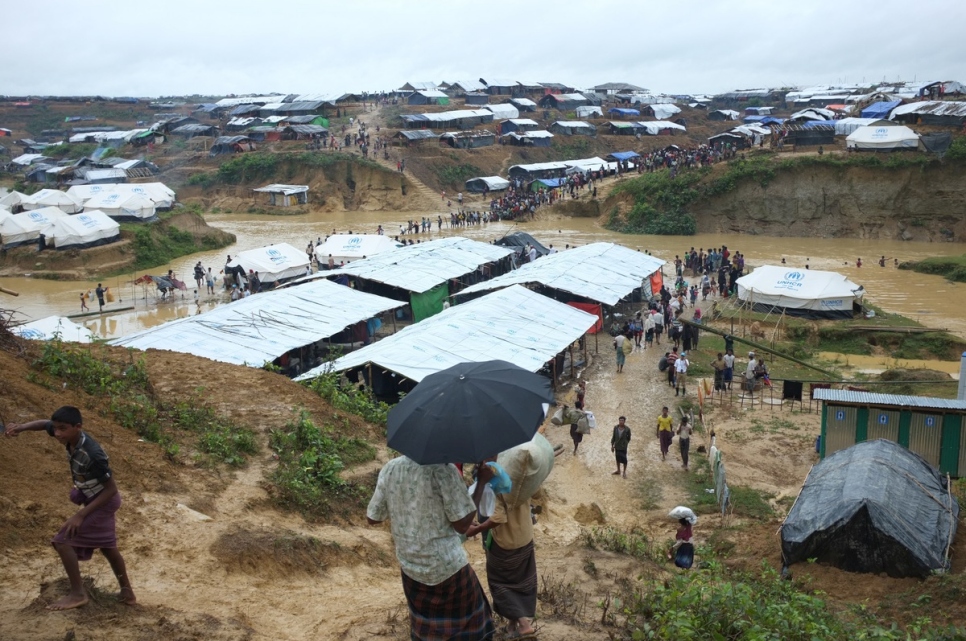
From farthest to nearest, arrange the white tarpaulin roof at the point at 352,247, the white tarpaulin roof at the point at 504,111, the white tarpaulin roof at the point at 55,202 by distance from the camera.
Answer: the white tarpaulin roof at the point at 504,111 → the white tarpaulin roof at the point at 55,202 → the white tarpaulin roof at the point at 352,247

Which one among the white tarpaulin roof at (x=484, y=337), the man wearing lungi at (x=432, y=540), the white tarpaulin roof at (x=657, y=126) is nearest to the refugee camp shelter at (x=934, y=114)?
the white tarpaulin roof at (x=657, y=126)

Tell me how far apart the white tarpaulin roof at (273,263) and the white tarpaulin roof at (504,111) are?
42.4 m

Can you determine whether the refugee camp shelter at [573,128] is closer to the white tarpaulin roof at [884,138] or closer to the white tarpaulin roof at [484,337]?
the white tarpaulin roof at [884,138]

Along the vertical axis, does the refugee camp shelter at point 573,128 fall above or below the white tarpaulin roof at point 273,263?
above

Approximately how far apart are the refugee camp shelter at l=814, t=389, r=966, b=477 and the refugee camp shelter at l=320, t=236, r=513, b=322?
1262 centimetres

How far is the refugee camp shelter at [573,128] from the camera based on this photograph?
65.8 meters

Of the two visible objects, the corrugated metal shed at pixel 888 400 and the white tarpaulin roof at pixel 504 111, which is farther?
the white tarpaulin roof at pixel 504 111

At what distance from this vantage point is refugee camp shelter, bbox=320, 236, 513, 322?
2309 cm

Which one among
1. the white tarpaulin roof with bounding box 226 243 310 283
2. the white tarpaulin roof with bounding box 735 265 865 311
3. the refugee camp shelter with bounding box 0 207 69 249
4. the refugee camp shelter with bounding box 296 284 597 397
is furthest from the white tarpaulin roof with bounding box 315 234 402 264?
the white tarpaulin roof with bounding box 735 265 865 311

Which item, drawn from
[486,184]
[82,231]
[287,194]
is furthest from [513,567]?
[486,184]

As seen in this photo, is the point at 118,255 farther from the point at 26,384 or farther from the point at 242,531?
the point at 242,531

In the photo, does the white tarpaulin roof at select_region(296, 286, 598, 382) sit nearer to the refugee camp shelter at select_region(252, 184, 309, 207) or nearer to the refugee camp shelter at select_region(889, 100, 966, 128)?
the refugee camp shelter at select_region(252, 184, 309, 207)

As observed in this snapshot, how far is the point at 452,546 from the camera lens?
4.21 metres

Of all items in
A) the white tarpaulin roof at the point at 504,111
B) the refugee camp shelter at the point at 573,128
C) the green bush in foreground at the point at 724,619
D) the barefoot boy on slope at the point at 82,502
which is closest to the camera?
the barefoot boy on slope at the point at 82,502
